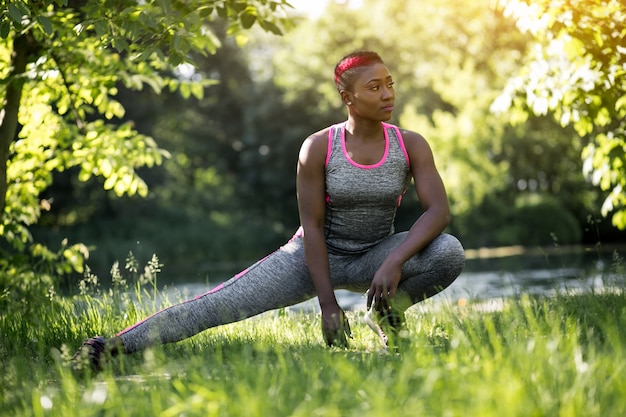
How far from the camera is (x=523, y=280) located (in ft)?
19.4

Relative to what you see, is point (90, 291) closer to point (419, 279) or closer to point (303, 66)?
point (419, 279)

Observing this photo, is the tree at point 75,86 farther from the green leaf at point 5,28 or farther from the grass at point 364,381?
the grass at point 364,381

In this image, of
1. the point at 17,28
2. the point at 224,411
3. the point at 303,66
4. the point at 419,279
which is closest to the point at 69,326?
the point at 17,28

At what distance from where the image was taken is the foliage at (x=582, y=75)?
5.34 meters

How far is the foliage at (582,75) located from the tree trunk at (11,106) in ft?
11.9

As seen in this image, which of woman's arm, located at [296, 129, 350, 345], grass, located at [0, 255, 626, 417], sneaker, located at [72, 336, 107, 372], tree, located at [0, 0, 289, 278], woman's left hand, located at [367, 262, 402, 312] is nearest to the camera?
grass, located at [0, 255, 626, 417]

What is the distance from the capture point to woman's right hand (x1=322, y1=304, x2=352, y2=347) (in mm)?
3961

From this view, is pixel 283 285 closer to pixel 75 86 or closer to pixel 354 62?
pixel 354 62

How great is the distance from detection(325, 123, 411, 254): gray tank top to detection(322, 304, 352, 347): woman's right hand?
1.63 ft

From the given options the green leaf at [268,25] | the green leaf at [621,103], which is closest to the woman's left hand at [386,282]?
the green leaf at [268,25]

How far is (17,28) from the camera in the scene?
4.79 metres

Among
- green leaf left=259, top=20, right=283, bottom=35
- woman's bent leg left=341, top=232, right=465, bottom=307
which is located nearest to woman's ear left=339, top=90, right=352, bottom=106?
woman's bent leg left=341, top=232, right=465, bottom=307

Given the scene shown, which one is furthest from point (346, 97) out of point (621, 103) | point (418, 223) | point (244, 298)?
point (621, 103)

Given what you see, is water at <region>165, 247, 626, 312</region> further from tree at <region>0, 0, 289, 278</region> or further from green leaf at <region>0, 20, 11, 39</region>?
green leaf at <region>0, 20, 11, 39</region>
